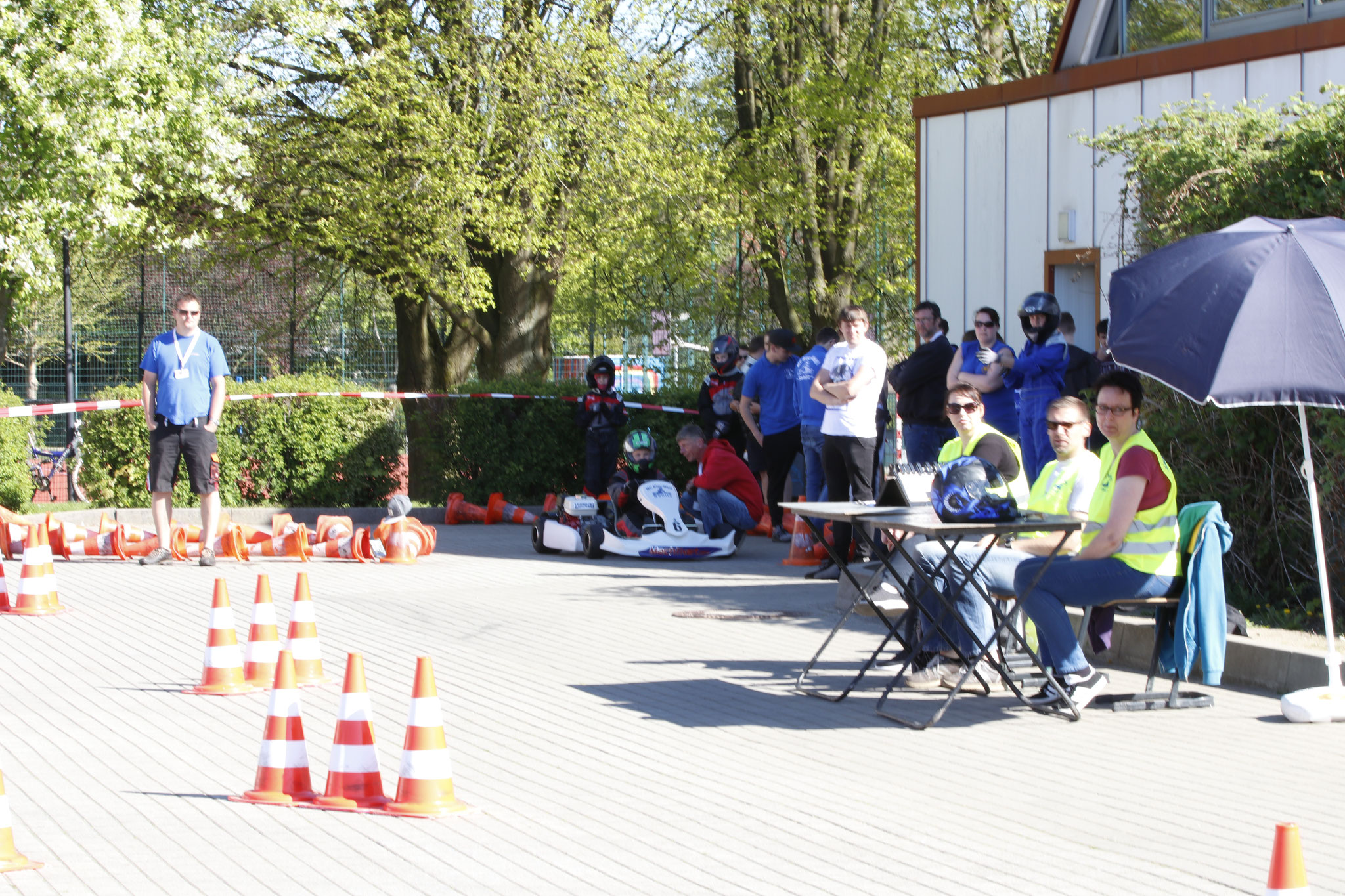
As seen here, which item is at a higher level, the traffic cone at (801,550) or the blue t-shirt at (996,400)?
the blue t-shirt at (996,400)

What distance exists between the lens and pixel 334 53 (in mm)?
20531

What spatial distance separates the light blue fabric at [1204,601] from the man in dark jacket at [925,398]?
4477 millimetres

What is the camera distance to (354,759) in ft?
17.4

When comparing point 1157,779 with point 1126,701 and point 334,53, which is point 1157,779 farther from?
point 334,53

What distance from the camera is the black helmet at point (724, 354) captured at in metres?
15.3

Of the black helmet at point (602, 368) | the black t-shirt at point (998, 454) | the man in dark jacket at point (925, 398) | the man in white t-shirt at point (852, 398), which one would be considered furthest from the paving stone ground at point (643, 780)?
the black helmet at point (602, 368)

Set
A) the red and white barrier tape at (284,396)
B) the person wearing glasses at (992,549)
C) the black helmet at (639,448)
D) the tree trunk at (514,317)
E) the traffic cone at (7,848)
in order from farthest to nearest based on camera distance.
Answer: the tree trunk at (514,317) < the red and white barrier tape at (284,396) < the black helmet at (639,448) < the person wearing glasses at (992,549) < the traffic cone at (7,848)

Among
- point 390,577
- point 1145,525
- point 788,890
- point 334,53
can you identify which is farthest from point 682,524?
point 334,53

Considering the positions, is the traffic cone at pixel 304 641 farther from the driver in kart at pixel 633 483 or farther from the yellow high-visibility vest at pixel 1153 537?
the driver in kart at pixel 633 483

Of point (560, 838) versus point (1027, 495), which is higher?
point (1027, 495)

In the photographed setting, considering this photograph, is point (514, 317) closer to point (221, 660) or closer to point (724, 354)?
point (724, 354)

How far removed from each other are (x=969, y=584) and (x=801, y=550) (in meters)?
5.36

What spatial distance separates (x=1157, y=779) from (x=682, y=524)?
7.50m

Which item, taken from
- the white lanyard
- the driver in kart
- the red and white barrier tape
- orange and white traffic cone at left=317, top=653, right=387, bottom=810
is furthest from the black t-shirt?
the red and white barrier tape
